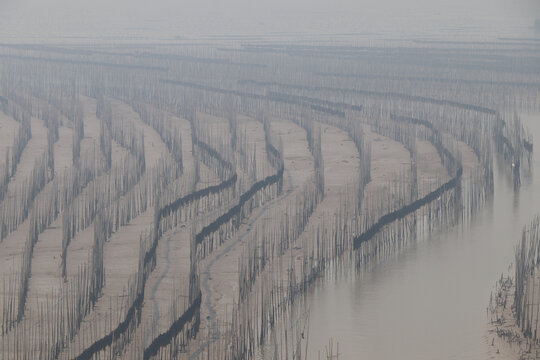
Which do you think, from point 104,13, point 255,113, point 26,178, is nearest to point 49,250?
point 26,178

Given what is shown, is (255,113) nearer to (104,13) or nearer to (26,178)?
(26,178)

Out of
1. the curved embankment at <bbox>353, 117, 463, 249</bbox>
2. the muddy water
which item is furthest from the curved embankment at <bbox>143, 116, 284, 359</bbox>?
the curved embankment at <bbox>353, 117, 463, 249</bbox>

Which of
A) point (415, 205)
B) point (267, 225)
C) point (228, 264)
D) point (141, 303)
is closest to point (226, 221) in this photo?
point (267, 225)

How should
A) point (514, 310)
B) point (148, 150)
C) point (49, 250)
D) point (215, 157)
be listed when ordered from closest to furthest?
point (514, 310), point (49, 250), point (215, 157), point (148, 150)

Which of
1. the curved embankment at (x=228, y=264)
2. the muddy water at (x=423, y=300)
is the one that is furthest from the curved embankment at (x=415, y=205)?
the curved embankment at (x=228, y=264)

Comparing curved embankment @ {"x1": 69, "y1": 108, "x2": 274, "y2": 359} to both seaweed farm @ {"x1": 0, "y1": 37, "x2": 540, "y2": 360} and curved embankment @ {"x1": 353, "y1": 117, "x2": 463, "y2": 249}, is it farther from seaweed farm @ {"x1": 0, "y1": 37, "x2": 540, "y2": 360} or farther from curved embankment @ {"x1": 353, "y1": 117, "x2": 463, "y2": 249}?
curved embankment @ {"x1": 353, "y1": 117, "x2": 463, "y2": 249}

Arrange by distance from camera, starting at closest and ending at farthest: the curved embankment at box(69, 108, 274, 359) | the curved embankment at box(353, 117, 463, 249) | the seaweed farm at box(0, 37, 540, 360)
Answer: the curved embankment at box(69, 108, 274, 359) → the seaweed farm at box(0, 37, 540, 360) → the curved embankment at box(353, 117, 463, 249)

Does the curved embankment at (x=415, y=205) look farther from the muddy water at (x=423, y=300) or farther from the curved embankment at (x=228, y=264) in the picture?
the curved embankment at (x=228, y=264)
